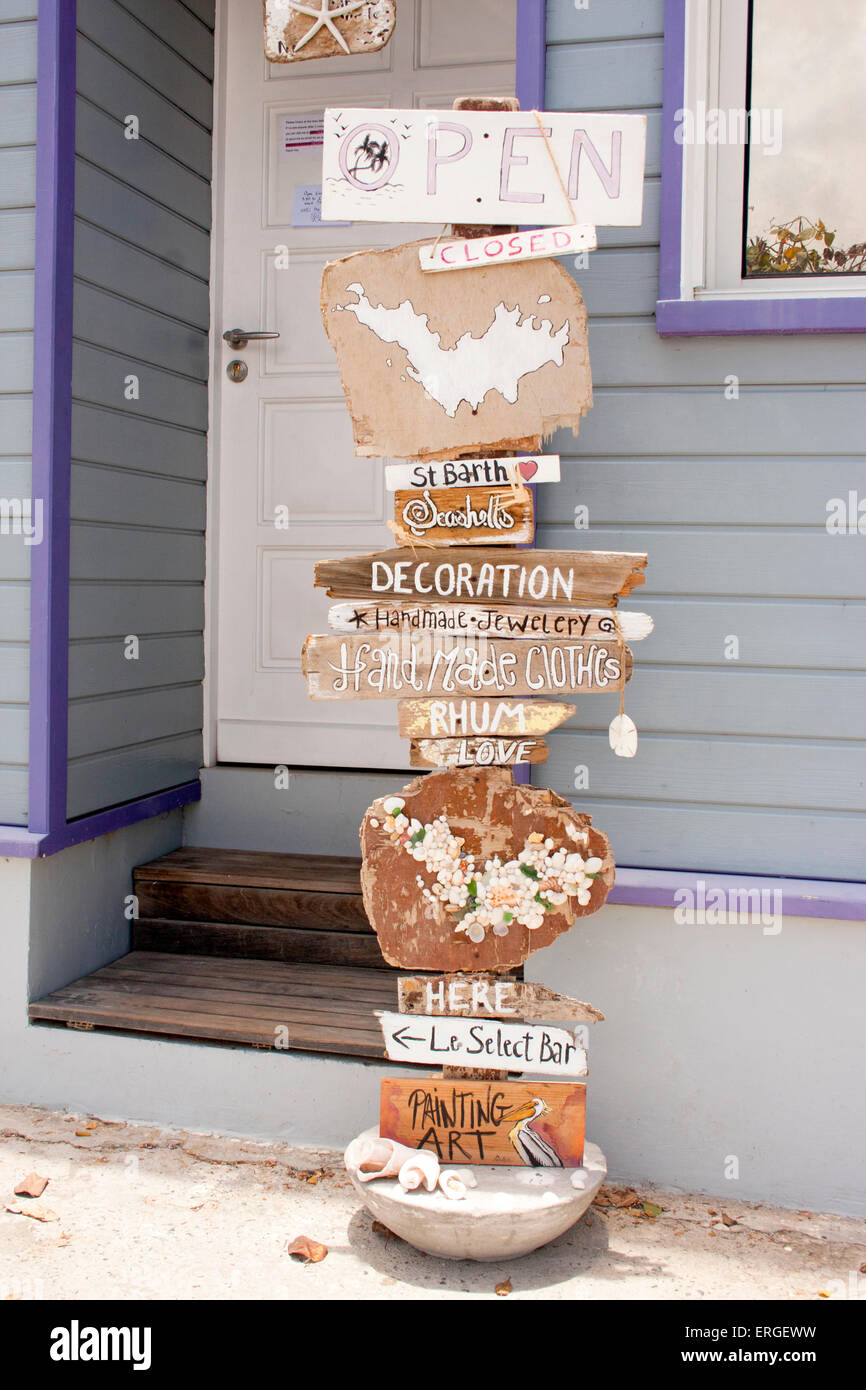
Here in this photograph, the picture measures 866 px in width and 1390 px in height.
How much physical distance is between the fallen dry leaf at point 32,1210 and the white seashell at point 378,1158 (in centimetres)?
73

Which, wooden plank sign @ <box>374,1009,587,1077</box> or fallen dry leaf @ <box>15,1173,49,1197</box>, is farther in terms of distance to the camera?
fallen dry leaf @ <box>15,1173,49,1197</box>

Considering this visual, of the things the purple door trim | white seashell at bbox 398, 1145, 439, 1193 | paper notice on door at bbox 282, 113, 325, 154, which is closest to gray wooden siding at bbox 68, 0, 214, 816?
the purple door trim

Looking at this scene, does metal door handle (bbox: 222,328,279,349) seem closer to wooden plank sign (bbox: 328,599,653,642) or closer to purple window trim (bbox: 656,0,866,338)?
purple window trim (bbox: 656,0,866,338)

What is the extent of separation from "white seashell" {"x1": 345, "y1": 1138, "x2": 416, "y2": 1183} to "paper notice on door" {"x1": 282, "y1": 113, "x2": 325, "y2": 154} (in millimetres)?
3133

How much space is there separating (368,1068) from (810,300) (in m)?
2.14

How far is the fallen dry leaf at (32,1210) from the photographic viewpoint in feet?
8.69

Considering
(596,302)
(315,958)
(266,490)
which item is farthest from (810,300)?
(315,958)

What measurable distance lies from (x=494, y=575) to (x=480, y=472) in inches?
8.3

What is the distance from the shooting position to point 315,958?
353 cm

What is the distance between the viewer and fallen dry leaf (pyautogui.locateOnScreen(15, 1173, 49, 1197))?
274 cm

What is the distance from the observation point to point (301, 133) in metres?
3.94

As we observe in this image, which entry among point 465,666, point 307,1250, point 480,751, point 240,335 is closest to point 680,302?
point 465,666

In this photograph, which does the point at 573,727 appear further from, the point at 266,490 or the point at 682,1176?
the point at 266,490

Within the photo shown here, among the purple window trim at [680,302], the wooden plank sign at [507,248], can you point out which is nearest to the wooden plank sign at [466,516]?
the wooden plank sign at [507,248]
